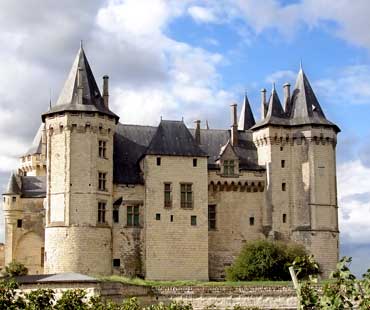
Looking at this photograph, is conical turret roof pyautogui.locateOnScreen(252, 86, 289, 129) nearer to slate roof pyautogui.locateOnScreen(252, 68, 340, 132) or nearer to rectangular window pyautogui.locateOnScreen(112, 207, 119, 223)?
slate roof pyautogui.locateOnScreen(252, 68, 340, 132)

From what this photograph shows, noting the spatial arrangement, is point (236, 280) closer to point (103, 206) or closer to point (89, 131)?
point (103, 206)

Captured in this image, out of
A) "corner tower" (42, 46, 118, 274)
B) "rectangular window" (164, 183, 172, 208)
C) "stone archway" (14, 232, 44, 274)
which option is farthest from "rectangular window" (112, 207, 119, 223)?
"stone archway" (14, 232, 44, 274)

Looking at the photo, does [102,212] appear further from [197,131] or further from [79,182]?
[197,131]

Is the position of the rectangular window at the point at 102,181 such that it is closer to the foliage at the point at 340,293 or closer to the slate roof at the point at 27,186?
the slate roof at the point at 27,186

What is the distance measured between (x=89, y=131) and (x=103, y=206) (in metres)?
4.38

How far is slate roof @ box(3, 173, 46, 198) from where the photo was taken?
1870 inches

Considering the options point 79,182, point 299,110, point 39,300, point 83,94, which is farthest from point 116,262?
point 39,300

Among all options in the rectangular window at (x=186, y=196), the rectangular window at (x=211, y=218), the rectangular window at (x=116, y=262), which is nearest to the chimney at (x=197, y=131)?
the rectangular window at (x=186, y=196)

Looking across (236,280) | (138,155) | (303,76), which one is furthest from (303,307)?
(303,76)

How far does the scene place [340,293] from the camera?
471 inches

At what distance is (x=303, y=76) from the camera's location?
50594 millimetres

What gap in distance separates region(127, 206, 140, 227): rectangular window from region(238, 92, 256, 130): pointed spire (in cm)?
1292

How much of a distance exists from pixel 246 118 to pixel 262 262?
14.5 m

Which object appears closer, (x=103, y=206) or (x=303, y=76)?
(x=103, y=206)
